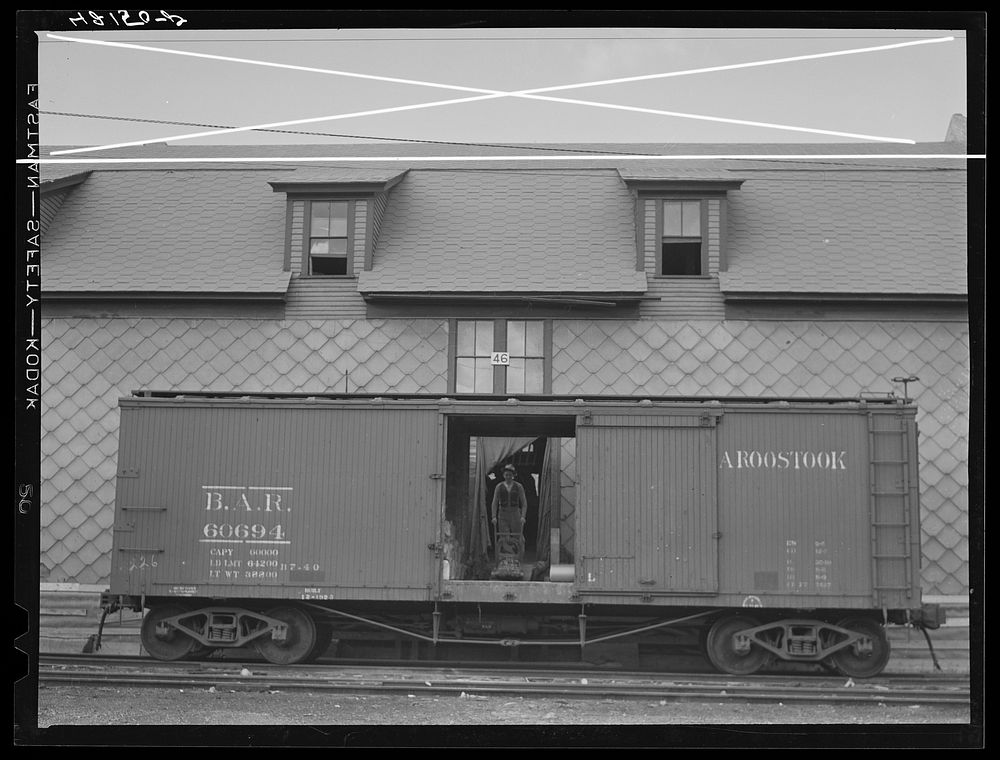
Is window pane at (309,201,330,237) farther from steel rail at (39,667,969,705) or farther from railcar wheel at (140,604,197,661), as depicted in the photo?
steel rail at (39,667,969,705)

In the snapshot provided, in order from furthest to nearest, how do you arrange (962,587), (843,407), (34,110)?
(962,587) < (843,407) < (34,110)

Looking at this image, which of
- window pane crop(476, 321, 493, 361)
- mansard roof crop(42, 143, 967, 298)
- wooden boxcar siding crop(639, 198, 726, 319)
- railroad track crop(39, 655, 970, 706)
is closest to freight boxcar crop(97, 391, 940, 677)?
railroad track crop(39, 655, 970, 706)

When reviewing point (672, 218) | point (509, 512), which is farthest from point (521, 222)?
point (509, 512)

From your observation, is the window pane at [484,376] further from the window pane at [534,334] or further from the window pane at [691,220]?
the window pane at [691,220]

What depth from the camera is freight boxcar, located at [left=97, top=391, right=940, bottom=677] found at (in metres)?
12.5

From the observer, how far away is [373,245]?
1798 centimetres

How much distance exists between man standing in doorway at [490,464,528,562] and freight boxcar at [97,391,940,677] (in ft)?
4.22

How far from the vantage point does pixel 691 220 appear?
1781cm

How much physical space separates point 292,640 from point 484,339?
20.9ft

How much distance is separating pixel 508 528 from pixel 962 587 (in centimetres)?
782

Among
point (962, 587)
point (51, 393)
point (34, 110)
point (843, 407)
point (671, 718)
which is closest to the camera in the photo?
point (34, 110)

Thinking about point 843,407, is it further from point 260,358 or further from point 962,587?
point 260,358

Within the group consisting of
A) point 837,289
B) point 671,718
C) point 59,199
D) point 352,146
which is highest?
point 352,146

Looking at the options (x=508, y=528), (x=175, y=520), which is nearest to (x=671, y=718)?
(x=508, y=528)
